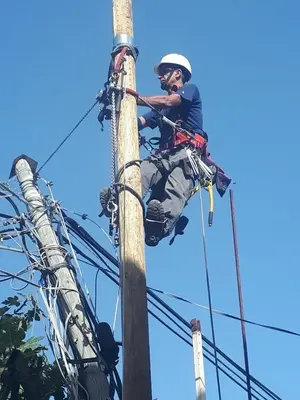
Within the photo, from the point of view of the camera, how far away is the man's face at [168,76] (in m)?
7.32

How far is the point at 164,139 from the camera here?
22.1 feet

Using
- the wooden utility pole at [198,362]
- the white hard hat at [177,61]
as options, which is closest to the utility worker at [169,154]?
the white hard hat at [177,61]

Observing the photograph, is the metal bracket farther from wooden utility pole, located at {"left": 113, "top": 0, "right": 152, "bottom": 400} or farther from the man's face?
the man's face

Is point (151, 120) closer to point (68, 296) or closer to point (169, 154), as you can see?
point (169, 154)

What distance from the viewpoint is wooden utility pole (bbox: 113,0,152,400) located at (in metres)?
4.43

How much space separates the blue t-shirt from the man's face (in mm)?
358

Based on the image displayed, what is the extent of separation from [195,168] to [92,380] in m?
1.96

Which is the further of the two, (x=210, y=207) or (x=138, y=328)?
(x=210, y=207)

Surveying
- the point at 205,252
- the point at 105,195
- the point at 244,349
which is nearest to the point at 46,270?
the point at 105,195

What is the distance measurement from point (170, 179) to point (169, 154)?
29cm

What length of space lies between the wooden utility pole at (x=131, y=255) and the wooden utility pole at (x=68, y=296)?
2.51ft

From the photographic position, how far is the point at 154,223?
5703mm

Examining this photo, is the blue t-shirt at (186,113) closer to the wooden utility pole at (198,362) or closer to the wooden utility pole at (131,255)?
the wooden utility pole at (131,255)

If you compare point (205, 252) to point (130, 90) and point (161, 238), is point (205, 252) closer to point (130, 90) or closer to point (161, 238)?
point (161, 238)
